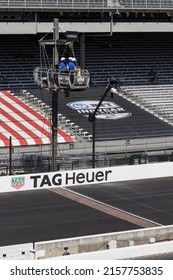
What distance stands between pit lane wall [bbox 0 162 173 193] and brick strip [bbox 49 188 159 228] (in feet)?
1.82

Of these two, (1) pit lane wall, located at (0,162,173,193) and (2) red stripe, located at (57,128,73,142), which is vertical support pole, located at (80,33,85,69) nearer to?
(2) red stripe, located at (57,128,73,142)

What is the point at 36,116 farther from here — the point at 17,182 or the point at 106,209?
the point at 106,209

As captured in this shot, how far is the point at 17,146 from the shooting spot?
158 feet

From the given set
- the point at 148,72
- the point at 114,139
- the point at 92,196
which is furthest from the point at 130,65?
the point at 92,196

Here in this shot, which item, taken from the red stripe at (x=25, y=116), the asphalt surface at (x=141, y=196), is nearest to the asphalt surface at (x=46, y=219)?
the asphalt surface at (x=141, y=196)

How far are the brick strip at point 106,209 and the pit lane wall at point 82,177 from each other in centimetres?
55

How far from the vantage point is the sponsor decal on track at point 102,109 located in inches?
2122

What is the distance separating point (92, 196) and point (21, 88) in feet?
55.7

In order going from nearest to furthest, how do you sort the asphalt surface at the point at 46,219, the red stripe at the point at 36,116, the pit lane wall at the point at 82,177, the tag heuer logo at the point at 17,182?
the asphalt surface at the point at 46,219 → the tag heuer logo at the point at 17,182 → the pit lane wall at the point at 82,177 → the red stripe at the point at 36,116

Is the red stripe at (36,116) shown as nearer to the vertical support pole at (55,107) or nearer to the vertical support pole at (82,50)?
the vertical support pole at (82,50)

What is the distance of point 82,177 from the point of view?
41.3m

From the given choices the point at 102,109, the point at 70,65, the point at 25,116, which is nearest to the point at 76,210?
the point at 70,65

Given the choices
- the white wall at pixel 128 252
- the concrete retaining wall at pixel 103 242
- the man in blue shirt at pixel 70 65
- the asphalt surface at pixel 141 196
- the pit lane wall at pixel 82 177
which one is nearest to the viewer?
the white wall at pixel 128 252
